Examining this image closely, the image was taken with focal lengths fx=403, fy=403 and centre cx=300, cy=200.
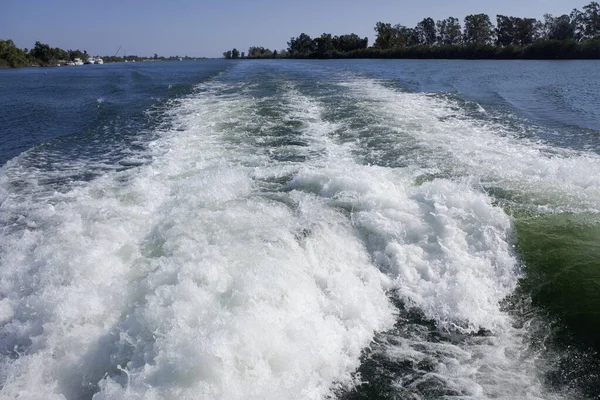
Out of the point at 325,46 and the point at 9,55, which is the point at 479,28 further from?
the point at 9,55

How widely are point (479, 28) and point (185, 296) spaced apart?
89.3 metres

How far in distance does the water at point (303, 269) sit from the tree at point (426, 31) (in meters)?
95.5

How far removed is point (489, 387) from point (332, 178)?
13.8ft

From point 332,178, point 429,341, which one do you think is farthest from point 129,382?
point 332,178

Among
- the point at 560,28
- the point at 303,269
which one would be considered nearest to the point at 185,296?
the point at 303,269

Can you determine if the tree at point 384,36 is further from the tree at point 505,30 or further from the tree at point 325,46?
→ the tree at point 505,30

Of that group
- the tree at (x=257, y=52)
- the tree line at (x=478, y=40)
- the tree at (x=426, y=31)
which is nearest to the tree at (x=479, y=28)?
the tree line at (x=478, y=40)

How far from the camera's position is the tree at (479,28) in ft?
253

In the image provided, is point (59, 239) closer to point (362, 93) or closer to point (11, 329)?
point (11, 329)

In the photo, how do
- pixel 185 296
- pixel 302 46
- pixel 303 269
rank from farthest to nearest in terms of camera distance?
pixel 302 46 < pixel 303 269 < pixel 185 296

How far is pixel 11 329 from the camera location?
368 cm

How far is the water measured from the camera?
3324 mm

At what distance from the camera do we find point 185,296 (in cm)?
388

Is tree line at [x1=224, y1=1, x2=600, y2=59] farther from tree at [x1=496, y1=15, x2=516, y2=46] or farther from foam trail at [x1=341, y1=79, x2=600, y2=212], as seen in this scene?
foam trail at [x1=341, y1=79, x2=600, y2=212]
